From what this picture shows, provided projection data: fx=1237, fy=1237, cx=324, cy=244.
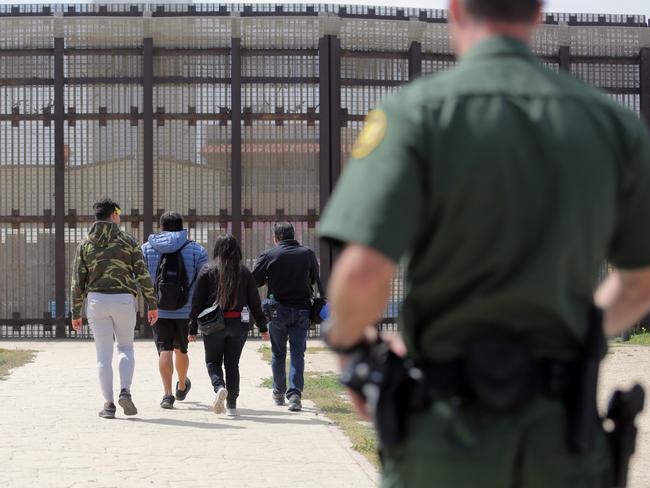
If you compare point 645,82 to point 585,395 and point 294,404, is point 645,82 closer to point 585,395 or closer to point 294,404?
point 294,404

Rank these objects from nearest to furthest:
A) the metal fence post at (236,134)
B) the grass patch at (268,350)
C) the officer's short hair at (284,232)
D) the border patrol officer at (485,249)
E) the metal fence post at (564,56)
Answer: the border patrol officer at (485,249) → the officer's short hair at (284,232) → the grass patch at (268,350) → the metal fence post at (236,134) → the metal fence post at (564,56)

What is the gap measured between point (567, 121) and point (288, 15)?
17725mm

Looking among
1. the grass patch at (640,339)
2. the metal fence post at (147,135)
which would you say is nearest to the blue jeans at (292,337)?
the metal fence post at (147,135)

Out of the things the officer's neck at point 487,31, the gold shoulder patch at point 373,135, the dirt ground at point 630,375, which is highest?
the officer's neck at point 487,31

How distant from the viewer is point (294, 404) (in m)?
10.4

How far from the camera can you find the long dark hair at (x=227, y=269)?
396 inches

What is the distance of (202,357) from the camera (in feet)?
55.2

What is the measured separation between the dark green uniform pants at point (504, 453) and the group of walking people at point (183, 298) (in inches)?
291

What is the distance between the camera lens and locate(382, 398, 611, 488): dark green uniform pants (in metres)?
2.54

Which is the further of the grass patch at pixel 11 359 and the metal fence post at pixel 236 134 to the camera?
the metal fence post at pixel 236 134

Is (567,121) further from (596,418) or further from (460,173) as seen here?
(596,418)

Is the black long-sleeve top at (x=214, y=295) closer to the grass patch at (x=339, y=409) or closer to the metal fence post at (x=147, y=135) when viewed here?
the grass patch at (x=339, y=409)

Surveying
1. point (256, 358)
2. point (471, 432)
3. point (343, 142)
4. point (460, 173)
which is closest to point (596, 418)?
point (471, 432)

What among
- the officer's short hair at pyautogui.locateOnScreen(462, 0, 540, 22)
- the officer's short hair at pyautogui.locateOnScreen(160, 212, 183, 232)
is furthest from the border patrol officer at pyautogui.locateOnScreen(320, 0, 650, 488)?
the officer's short hair at pyautogui.locateOnScreen(160, 212, 183, 232)
